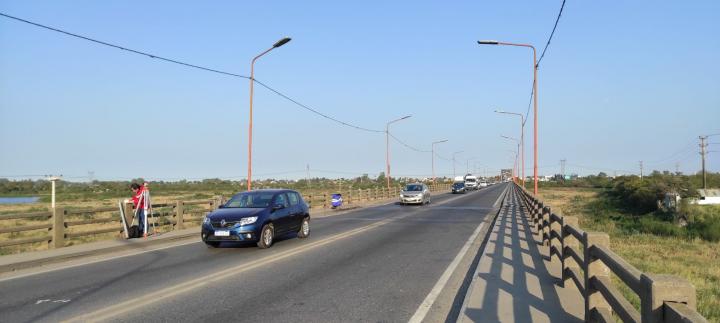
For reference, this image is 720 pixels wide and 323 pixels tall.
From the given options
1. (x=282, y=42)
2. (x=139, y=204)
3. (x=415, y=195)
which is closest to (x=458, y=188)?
(x=415, y=195)

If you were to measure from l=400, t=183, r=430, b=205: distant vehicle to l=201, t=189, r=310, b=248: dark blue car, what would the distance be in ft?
71.8

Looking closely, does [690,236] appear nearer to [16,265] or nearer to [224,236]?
[224,236]

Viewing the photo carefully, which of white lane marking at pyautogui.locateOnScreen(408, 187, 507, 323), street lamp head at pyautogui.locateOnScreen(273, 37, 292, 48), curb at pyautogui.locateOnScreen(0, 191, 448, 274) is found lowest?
curb at pyautogui.locateOnScreen(0, 191, 448, 274)

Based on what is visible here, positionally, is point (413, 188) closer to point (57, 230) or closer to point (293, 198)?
point (293, 198)

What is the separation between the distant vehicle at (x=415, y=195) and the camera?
124 ft

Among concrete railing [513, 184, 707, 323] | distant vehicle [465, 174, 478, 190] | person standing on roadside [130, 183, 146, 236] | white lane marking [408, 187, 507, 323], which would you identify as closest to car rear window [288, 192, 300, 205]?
person standing on roadside [130, 183, 146, 236]

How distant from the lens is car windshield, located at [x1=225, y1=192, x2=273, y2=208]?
1477 cm

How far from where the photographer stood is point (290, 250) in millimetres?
13258

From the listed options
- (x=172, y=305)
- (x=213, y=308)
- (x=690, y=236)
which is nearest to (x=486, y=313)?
(x=213, y=308)

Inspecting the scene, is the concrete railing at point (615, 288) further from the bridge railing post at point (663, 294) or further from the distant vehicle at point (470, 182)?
the distant vehicle at point (470, 182)

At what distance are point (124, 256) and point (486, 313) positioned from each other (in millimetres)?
9164

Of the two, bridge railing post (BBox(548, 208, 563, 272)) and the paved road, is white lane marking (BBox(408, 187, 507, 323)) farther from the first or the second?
bridge railing post (BBox(548, 208, 563, 272))

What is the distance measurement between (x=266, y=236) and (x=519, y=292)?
7741 millimetres

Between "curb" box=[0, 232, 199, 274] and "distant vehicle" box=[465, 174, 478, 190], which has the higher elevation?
"distant vehicle" box=[465, 174, 478, 190]
